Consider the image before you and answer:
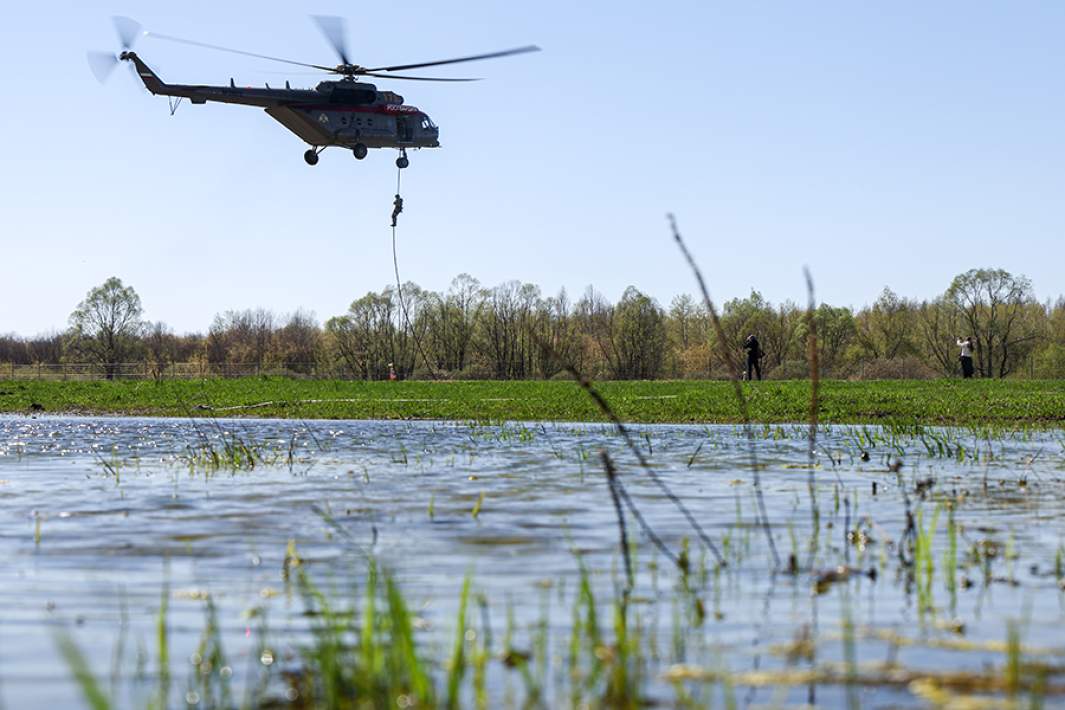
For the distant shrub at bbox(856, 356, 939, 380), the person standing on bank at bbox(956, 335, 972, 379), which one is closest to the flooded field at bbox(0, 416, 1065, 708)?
the person standing on bank at bbox(956, 335, 972, 379)

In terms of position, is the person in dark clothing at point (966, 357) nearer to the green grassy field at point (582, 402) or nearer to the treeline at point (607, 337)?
the green grassy field at point (582, 402)

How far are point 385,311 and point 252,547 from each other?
122 m

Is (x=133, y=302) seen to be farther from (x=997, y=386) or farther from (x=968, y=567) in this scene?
(x=968, y=567)

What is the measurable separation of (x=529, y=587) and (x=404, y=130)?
3603 centimetres

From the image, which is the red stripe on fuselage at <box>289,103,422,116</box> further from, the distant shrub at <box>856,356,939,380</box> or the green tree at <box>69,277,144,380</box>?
the green tree at <box>69,277,144,380</box>

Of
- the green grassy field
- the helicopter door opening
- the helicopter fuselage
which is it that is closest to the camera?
the green grassy field

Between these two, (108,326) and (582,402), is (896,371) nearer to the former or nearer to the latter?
(582,402)

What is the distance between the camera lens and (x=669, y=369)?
4719 inches

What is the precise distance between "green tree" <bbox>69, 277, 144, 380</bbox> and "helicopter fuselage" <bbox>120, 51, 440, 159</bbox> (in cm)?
10352

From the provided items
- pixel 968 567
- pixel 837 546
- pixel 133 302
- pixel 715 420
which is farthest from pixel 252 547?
pixel 133 302

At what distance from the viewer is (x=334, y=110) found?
40.2m

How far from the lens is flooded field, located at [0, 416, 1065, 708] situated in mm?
5371

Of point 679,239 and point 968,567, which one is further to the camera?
point 968,567

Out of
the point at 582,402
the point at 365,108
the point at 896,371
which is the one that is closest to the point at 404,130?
the point at 365,108
